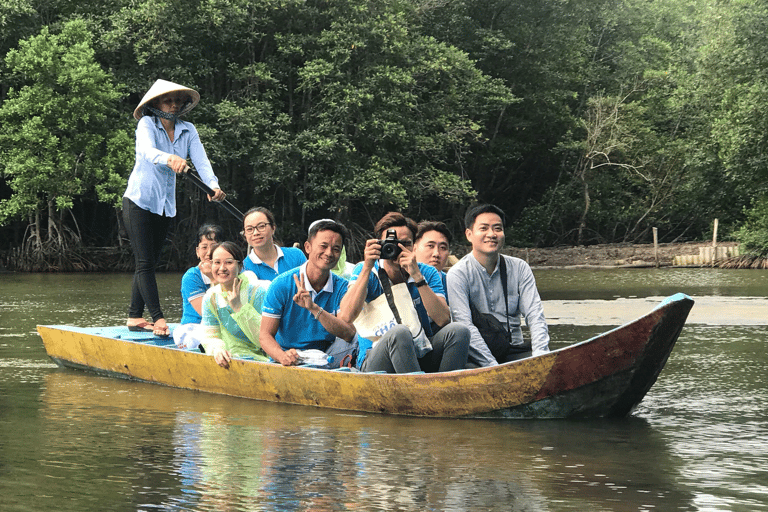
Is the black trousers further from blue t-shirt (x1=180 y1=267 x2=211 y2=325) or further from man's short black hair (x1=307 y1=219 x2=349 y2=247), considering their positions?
man's short black hair (x1=307 y1=219 x2=349 y2=247)

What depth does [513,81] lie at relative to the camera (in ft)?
107

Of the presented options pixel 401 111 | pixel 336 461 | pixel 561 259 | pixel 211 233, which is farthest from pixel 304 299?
pixel 561 259

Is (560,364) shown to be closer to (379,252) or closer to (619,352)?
(619,352)

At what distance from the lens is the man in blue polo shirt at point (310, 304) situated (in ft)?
19.3

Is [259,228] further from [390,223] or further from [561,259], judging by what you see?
[561,259]

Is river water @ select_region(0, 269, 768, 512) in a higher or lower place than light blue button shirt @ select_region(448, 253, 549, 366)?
lower

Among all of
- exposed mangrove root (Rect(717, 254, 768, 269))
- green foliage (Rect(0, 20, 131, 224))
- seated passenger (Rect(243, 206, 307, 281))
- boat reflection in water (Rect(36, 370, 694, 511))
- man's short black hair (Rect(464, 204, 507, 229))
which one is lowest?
boat reflection in water (Rect(36, 370, 694, 511))

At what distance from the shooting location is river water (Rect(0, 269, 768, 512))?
409cm

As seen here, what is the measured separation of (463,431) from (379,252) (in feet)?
3.22

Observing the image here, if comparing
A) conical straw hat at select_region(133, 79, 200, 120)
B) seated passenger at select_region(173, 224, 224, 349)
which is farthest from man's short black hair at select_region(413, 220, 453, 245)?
conical straw hat at select_region(133, 79, 200, 120)

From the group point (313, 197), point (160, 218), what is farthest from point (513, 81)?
point (160, 218)

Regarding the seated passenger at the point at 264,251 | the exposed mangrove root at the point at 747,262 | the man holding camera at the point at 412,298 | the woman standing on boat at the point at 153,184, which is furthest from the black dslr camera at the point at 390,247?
the exposed mangrove root at the point at 747,262

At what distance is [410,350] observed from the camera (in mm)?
5773

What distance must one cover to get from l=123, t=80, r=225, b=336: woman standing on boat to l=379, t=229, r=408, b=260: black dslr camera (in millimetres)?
2236
